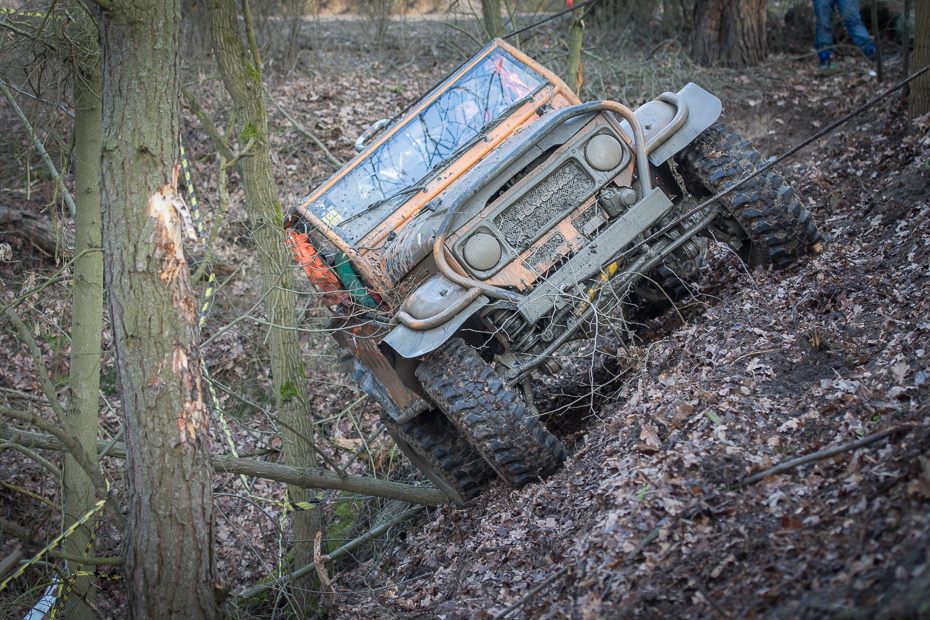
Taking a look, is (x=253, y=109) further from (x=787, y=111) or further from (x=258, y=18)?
(x=258, y=18)

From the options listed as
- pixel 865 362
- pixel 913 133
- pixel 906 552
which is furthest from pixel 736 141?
pixel 906 552

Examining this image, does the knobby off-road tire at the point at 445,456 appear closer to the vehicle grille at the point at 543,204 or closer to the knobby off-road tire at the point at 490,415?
the knobby off-road tire at the point at 490,415

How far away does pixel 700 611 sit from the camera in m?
2.47

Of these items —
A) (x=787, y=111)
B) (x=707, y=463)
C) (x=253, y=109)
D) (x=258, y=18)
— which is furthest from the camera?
(x=258, y=18)

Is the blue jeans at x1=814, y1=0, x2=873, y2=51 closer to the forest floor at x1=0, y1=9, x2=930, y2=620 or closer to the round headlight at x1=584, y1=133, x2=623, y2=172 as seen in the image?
the forest floor at x1=0, y1=9, x2=930, y2=620

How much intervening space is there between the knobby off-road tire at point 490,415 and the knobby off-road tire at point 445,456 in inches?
29.3

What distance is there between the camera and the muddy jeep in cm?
413

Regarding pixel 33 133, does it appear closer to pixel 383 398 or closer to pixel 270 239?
pixel 270 239

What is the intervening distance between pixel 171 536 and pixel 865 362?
3.49 m

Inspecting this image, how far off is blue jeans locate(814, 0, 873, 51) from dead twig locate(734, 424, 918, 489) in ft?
26.1

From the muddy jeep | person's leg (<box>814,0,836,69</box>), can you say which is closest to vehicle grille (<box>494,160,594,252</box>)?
the muddy jeep

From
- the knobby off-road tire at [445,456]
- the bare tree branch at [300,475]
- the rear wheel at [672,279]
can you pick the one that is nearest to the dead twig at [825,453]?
the knobby off-road tire at [445,456]

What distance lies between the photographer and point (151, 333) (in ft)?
10.5

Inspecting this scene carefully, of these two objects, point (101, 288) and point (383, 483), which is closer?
point (101, 288)
